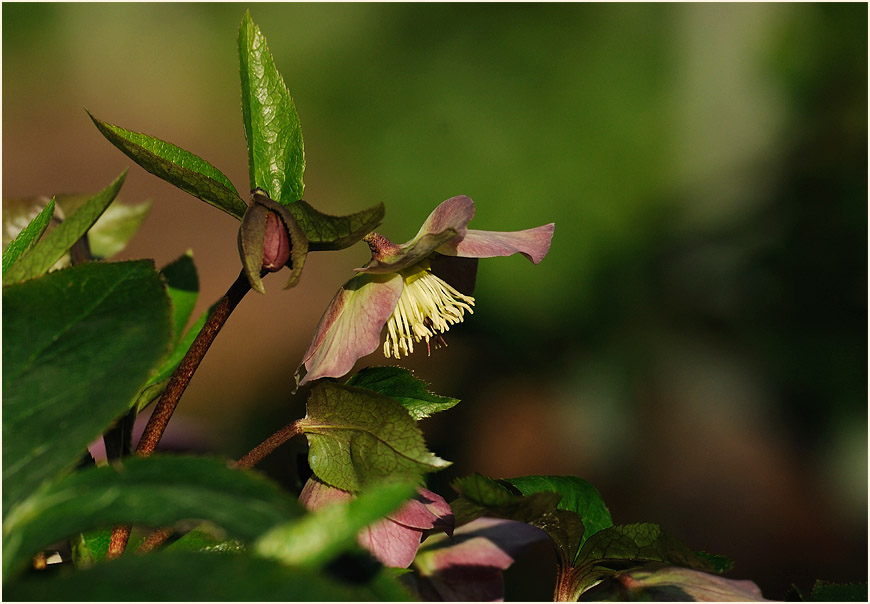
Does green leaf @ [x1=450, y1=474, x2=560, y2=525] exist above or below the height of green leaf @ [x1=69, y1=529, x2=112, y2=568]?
above

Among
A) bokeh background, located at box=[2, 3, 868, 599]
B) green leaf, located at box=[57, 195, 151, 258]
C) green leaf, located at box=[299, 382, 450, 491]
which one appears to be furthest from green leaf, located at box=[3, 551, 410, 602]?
bokeh background, located at box=[2, 3, 868, 599]

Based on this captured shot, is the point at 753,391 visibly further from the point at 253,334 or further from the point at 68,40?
the point at 68,40

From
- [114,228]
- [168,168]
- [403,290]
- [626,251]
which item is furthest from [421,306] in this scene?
[626,251]

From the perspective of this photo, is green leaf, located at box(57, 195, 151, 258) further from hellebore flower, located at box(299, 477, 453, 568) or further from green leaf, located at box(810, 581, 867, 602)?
green leaf, located at box(810, 581, 867, 602)

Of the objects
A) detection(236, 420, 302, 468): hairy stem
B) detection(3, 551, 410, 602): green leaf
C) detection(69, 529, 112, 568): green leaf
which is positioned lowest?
detection(69, 529, 112, 568): green leaf

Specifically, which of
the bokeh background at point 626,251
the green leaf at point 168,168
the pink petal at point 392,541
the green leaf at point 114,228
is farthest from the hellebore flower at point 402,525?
the bokeh background at point 626,251

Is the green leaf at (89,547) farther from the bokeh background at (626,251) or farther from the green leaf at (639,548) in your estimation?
the bokeh background at (626,251)
